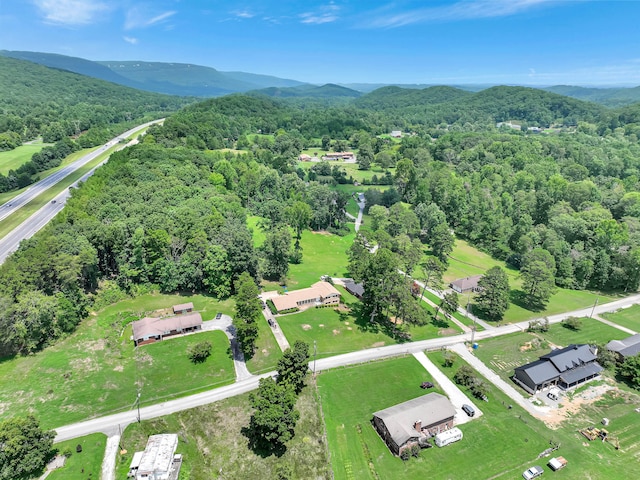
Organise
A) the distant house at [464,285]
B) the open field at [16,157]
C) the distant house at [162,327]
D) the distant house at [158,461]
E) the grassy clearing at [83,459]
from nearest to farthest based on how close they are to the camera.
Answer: the distant house at [158,461] < the grassy clearing at [83,459] < the distant house at [162,327] < the distant house at [464,285] < the open field at [16,157]

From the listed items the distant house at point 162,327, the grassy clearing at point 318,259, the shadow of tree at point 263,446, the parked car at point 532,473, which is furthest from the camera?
the grassy clearing at point 318,259

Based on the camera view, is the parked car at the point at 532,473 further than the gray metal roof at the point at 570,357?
No

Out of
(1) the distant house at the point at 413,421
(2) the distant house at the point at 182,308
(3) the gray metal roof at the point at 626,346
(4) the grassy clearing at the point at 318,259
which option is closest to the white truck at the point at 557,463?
(1) the distant house at the point at 413,421

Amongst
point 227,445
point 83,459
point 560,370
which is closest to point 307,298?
point 227,445

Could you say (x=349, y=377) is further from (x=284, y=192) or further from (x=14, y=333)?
(x=284, y=192)

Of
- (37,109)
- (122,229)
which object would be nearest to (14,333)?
(122,229)

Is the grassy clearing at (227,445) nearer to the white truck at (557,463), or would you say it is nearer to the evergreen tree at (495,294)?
the white truck at (557,463)
